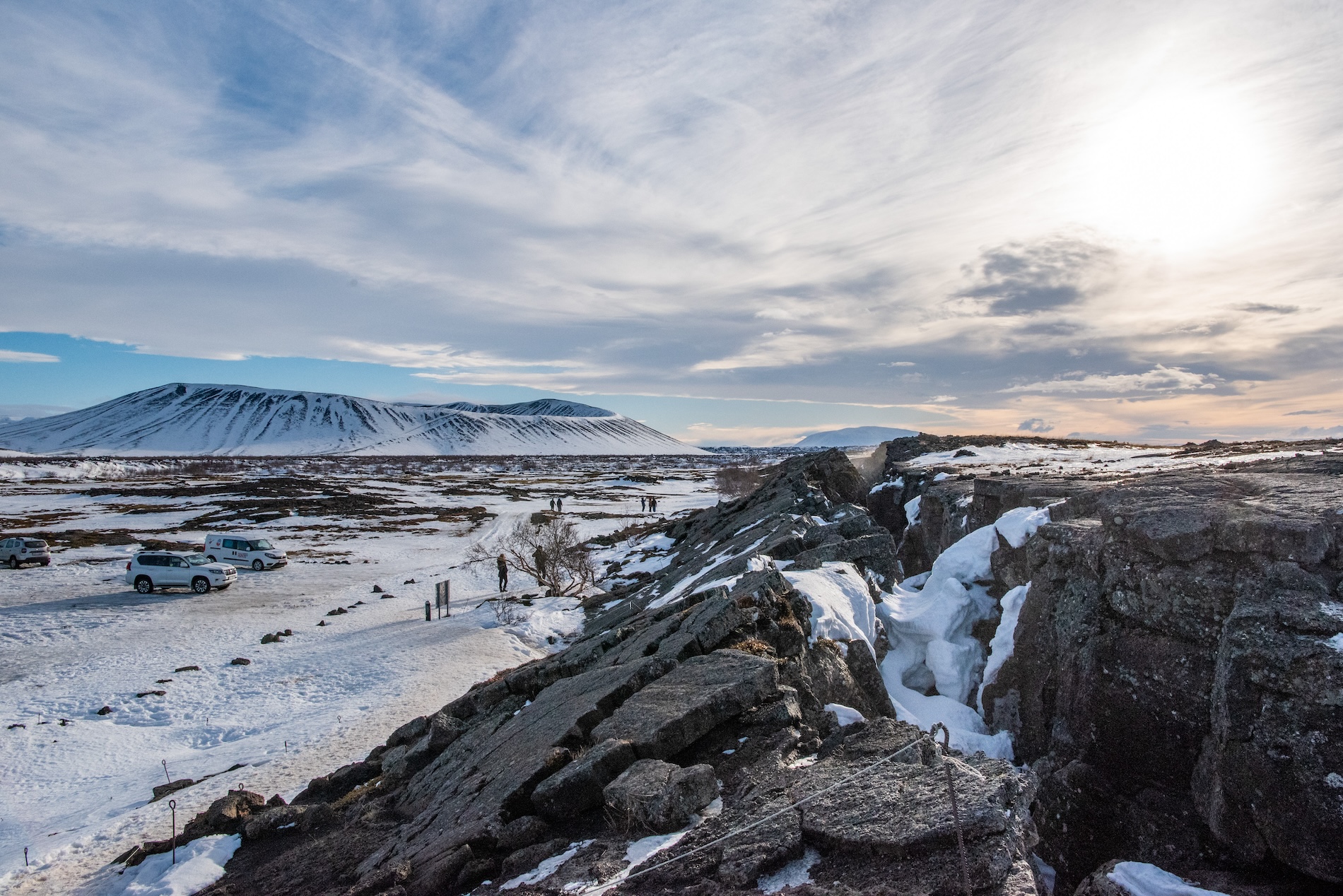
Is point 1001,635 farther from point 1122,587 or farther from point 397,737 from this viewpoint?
point 397,737

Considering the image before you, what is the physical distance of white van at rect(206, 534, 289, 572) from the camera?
34.3 metres

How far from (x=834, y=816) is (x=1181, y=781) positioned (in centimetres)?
385

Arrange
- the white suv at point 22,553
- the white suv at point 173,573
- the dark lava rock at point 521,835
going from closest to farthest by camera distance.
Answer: the dark lava rock at point 521,835, the white suv at point 173,573, the white suv at point 22,553

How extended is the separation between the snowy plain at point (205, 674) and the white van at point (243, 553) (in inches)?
39.8

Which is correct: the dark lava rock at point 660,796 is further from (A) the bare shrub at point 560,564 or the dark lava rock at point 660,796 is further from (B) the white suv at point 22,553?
(B) the white suv at point 22,553

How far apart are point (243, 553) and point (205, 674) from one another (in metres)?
18.8

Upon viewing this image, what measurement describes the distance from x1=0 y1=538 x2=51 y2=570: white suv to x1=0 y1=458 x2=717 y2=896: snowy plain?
41.1 inches

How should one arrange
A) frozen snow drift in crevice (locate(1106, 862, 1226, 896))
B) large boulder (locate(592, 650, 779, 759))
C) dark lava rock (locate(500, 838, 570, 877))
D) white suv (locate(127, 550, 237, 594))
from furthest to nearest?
white suv (locate(127, 550, 237, 594)) < large boulder (locate(592, 650, 779, 759)) < dark lava rock (locate(500, 838, 570, 877)) < frozen snow drift in crevice (locate(1106, 862, 1226, 896))

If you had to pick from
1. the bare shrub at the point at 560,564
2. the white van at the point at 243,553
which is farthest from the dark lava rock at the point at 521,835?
the white van at the point at 243,553

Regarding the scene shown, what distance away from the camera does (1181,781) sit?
631 centimetres

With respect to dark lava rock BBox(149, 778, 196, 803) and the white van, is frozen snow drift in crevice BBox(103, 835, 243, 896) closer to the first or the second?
dark lava rock BBox(149, 778, 196, 803)

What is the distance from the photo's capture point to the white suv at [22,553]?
32969mm

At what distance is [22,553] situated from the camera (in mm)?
33312

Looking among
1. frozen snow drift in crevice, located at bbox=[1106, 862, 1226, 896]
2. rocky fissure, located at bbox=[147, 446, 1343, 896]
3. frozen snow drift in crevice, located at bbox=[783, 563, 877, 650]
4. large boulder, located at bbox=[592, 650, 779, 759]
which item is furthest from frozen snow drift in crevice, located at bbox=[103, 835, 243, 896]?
frozen snow drift in crevice, located at bbox=[1106, 862, 1226, 896]
